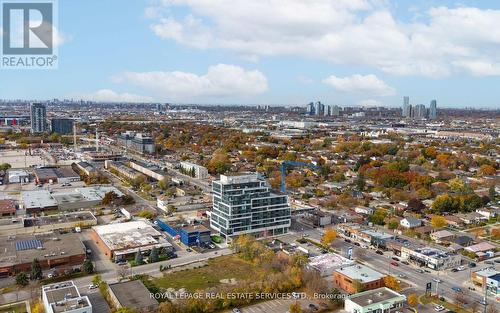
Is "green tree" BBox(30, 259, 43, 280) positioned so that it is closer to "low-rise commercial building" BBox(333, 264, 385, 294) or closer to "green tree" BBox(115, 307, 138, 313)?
"green tree" BBox(115, 307, 138, 313)

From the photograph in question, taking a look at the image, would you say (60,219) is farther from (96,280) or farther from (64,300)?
(64,300)

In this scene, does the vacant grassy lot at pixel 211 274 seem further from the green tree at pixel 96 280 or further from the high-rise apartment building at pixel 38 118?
the high-rise apartment building at pixel 38 118

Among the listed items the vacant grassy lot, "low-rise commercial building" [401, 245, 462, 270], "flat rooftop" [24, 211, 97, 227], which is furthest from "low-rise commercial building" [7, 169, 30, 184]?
"low-rise commercial building" [401, 245, 462, 270]

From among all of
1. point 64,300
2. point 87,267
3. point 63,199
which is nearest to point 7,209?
point 63,199

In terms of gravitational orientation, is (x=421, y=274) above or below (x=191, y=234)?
below

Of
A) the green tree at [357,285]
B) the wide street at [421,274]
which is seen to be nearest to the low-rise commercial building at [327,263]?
the wide street at [421,274]

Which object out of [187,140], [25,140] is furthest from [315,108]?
[25,140]
